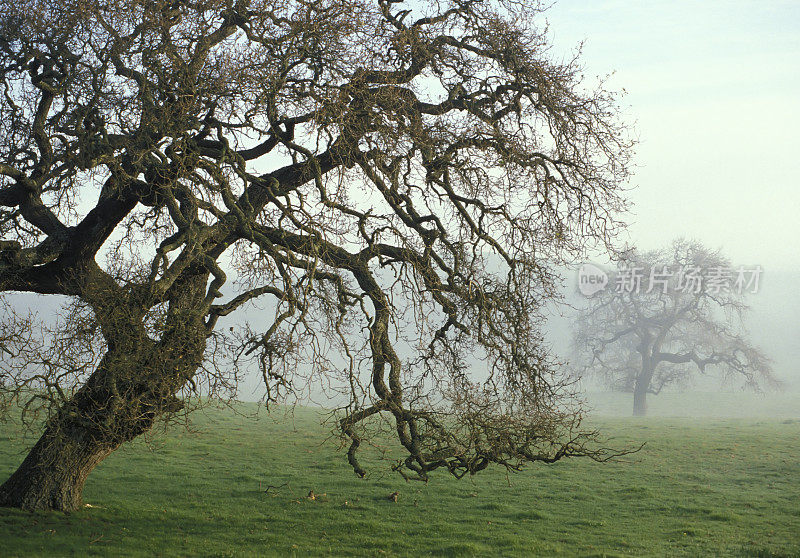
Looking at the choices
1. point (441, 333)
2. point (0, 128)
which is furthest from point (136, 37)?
point (441, 333)

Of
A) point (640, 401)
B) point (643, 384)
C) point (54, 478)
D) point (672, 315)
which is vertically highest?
point (672, 315)

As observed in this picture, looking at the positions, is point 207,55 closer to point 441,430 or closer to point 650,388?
point 441,430

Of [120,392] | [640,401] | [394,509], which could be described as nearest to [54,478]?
[120,392]

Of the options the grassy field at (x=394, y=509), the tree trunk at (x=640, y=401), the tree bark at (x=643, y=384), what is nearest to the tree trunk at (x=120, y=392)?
the grassy field at (x=394, y=509)

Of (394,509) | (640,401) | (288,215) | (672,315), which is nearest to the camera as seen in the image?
(288,215)

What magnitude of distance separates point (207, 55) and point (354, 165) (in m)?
3.26

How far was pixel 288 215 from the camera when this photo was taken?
11.5 meters

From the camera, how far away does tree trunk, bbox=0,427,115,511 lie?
13.8 metres

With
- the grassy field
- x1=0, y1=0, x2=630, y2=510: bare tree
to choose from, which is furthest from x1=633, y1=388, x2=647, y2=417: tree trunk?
x1=0, y1=0, x2=630, y2=510: bare tree

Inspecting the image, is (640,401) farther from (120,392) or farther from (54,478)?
(120,392)

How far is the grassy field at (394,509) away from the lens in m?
13.6

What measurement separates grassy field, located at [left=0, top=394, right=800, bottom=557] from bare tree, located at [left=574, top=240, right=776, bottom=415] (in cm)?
2343

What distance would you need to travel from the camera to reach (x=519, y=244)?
1337cm

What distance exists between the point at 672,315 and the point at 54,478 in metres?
45.0
